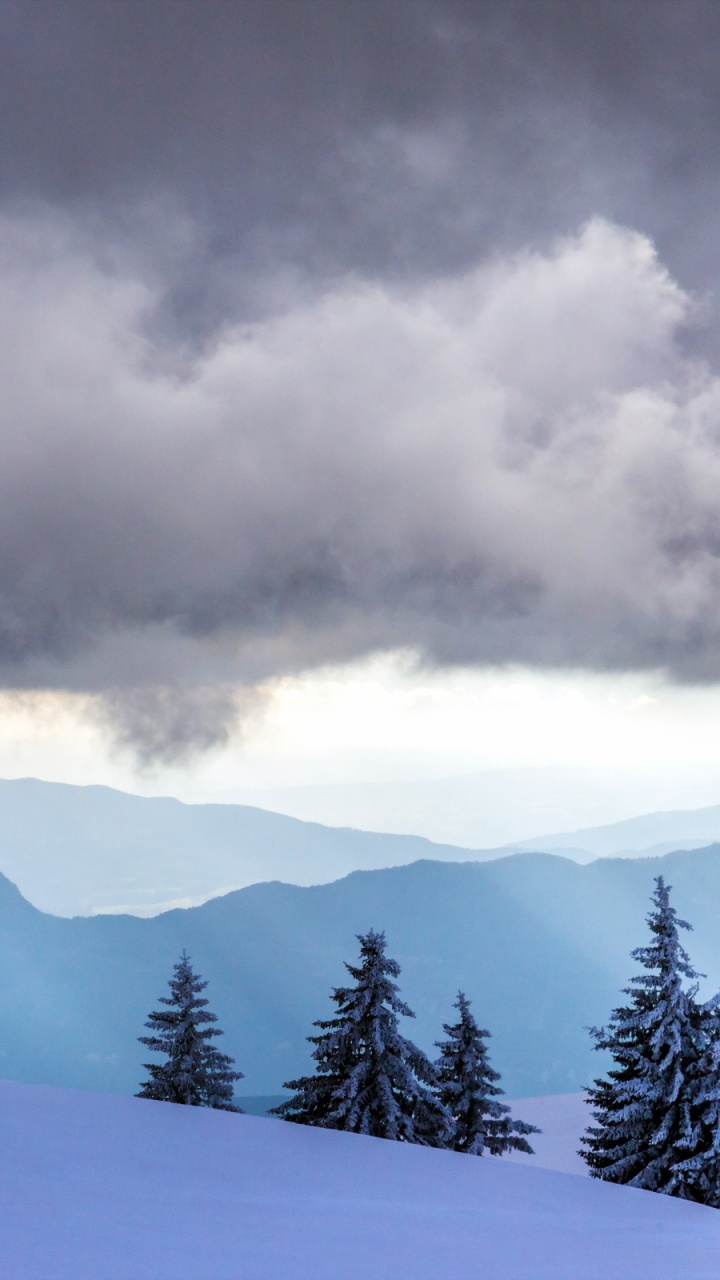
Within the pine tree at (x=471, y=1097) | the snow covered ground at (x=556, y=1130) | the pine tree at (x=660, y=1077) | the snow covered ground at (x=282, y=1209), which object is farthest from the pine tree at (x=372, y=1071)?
the snow covered ground at (x=556, y=1130)

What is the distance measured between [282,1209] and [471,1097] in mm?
15870

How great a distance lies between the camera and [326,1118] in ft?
72.2

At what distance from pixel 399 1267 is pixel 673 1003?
16.4 metres

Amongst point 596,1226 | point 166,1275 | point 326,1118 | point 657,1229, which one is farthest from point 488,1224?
point 326,1118

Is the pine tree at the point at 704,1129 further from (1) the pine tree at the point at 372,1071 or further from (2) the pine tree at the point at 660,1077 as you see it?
(1) the pine tree at the point at 372,1071

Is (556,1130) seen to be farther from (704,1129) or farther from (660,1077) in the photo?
(704,1129)

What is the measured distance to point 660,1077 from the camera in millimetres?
22734

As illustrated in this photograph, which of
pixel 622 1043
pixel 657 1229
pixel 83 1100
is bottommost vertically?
pixel 657 1229

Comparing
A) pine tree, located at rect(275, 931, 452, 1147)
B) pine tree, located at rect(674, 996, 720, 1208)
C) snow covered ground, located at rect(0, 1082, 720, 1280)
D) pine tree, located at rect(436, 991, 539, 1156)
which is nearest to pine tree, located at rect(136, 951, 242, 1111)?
pine tree, located at rect(275, 931, 452, 1147)

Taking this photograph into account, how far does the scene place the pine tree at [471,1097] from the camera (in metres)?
24.4

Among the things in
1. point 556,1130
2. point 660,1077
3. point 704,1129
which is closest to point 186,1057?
point 660,1077

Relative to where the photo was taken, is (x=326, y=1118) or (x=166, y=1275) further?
(x=326, y=1118)

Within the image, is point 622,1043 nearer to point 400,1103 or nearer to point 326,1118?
point 400,1103

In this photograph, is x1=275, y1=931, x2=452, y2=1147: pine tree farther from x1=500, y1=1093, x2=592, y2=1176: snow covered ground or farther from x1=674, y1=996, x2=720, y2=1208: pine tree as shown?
x1=500, y1=1093, x2=592, y2=1176: snow covered ground
